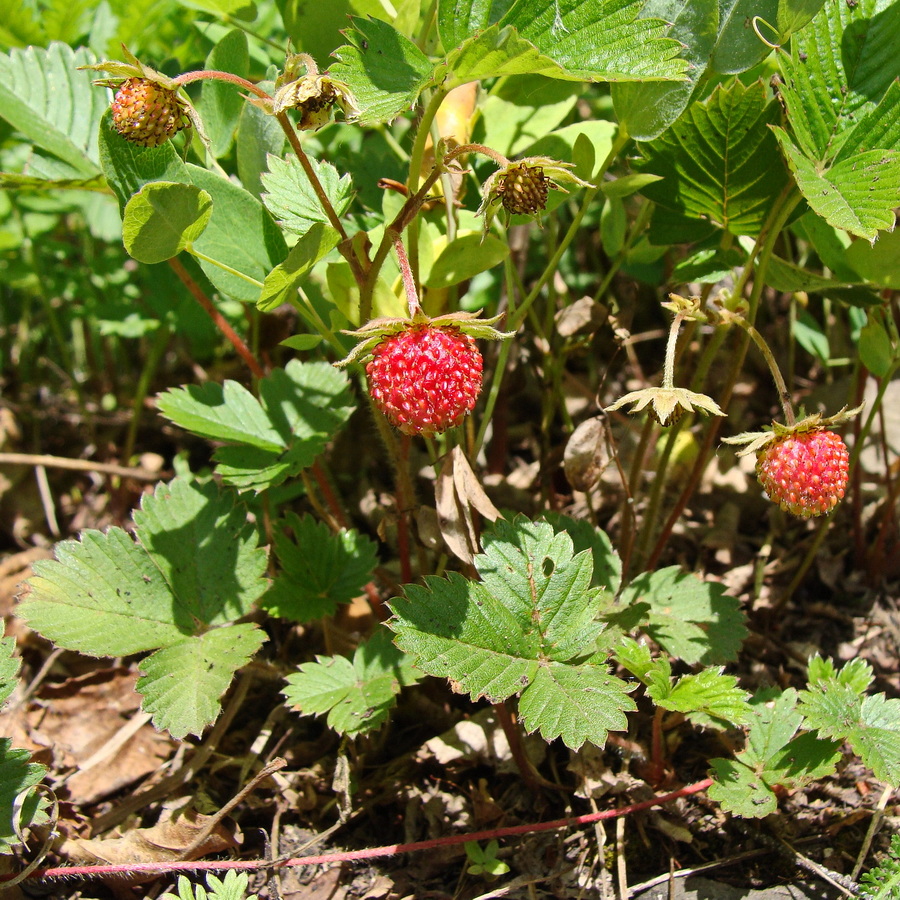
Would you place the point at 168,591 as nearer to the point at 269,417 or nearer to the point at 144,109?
the point at 269,417

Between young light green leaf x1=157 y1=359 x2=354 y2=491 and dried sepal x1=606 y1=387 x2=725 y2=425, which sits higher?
dried sepal x1=606 y1=387 x2=725 y2=425

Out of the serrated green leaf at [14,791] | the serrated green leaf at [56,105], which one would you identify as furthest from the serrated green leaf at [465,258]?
the serrated green leaf at [14,791]

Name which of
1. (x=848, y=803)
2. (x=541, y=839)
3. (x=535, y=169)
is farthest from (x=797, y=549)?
(x=535, y=169)

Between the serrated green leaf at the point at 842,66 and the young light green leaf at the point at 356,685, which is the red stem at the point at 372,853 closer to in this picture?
the young light green leaf at the point at 356,685

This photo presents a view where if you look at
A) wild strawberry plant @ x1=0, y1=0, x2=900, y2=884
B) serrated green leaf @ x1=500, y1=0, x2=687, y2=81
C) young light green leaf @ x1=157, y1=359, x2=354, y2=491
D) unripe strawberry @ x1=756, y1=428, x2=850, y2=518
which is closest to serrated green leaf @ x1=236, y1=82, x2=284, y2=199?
wild strawberry plant @ x1=0, y1=0, x2=900, y2=884

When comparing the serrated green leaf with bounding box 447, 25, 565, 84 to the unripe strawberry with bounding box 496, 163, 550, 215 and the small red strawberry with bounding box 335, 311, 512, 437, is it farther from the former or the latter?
the small red strawberry with bounding box 335, 311, 512, 437

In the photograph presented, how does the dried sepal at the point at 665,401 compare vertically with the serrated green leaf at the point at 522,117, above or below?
below
